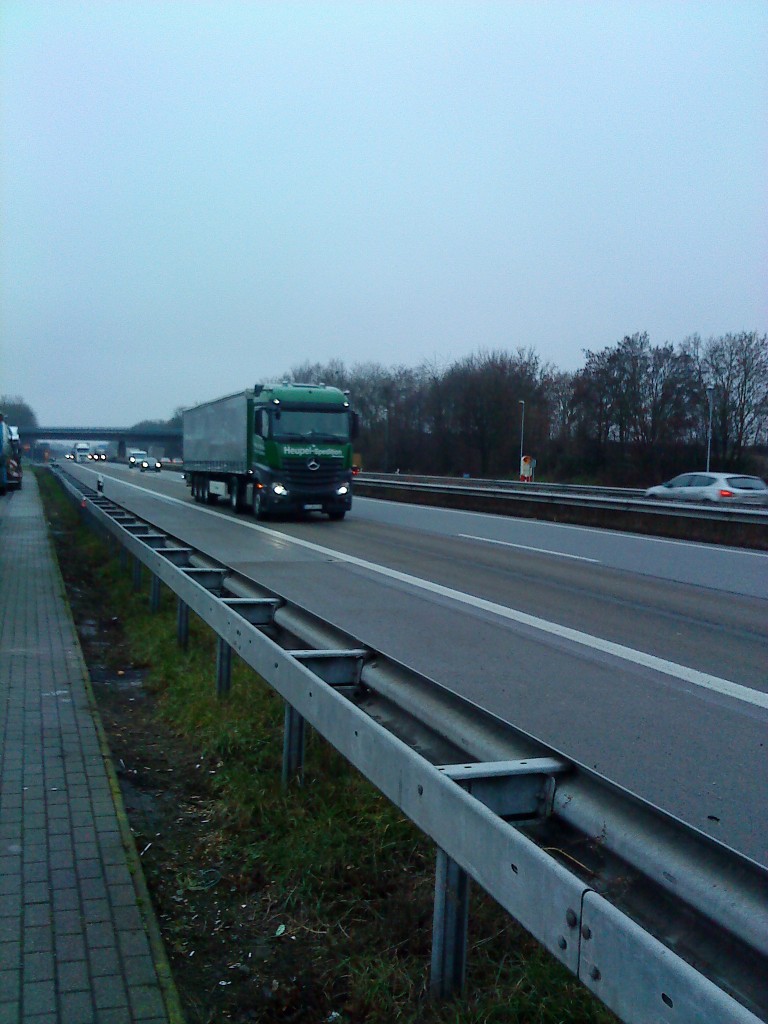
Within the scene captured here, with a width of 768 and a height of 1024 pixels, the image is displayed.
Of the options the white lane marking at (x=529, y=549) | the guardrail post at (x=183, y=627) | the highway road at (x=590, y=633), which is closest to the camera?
the highway road at (x=590, y=633)

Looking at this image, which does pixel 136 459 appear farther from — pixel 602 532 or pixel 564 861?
pixel 564 861

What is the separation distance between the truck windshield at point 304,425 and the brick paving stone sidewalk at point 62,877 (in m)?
16.9

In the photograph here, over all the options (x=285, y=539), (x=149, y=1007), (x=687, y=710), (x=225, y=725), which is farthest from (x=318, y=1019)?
(x=285, y=539)

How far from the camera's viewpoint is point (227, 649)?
795 centimetres

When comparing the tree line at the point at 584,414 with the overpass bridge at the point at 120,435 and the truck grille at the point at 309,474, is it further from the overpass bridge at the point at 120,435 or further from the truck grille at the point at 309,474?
the overpass bridge at the point at 120,435

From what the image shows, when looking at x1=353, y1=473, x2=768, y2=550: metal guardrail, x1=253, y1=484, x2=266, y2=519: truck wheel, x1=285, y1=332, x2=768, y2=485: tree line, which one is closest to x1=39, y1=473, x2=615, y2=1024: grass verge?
x1=353, y1=473, x2=768, y2=550: metal guardrail

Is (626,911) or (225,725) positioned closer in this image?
(626,911)

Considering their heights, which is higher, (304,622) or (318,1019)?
(304,622)

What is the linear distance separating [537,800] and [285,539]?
17536 mm

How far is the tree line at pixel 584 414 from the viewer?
53.9 m

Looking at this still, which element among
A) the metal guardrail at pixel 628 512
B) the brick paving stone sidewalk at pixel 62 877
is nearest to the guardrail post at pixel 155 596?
the brick paving stone sidewalk at pixel 62 877

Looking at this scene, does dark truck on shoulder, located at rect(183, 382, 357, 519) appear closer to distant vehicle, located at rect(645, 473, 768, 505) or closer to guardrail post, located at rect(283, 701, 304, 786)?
distant vehicle, located at rect(645, 473, 768, 505)

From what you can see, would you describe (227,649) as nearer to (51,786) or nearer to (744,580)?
(51,786)

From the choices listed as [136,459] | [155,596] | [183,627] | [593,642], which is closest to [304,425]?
[155,596]
